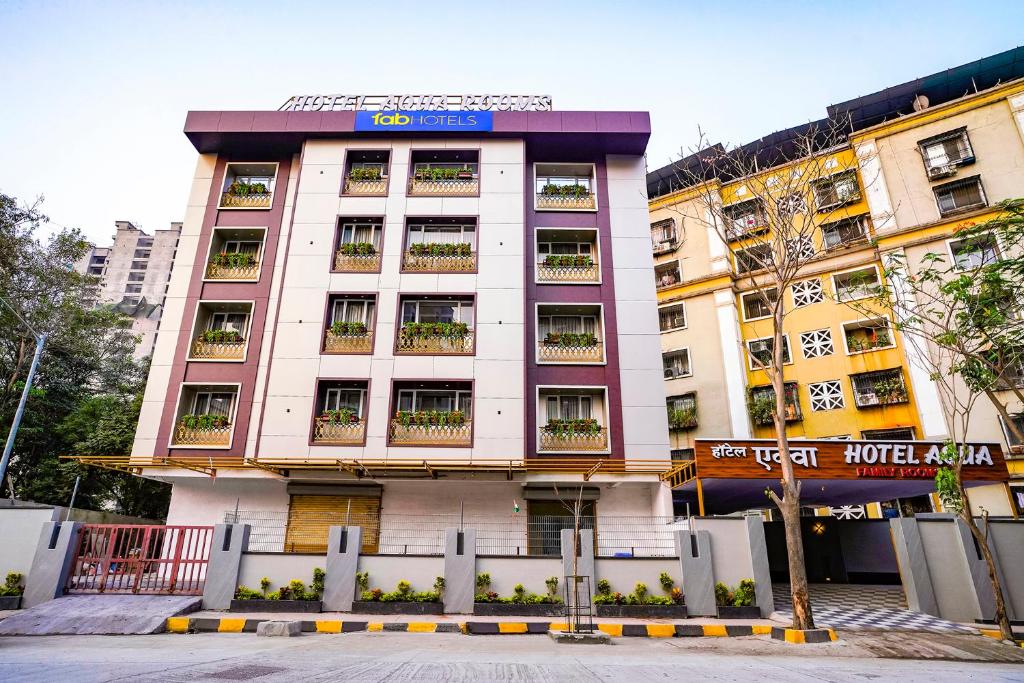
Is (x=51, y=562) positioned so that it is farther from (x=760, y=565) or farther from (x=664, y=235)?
(x=664, y=235)

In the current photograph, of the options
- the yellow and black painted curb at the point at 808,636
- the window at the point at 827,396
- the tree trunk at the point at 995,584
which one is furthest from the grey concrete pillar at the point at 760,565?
the window at the point at 827,396

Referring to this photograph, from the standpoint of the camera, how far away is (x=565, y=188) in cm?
2198

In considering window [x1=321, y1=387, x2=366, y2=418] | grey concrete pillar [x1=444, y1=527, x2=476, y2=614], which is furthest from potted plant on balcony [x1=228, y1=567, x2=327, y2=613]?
window [x1=321, y1=387, x2=366, y2=418]

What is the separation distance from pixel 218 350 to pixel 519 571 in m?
13.3

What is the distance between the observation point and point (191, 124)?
21172 millimetres

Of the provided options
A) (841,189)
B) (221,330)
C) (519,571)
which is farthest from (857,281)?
(221,330)

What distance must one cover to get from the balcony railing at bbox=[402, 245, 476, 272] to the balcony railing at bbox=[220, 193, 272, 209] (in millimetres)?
6326

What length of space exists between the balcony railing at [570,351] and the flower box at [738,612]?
28.5 ft

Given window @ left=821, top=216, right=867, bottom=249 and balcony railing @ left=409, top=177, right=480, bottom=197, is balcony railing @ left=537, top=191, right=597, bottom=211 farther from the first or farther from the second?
window @ left=821, top=216, right=867, bottom=249

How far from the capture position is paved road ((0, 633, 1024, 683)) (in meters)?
6.48

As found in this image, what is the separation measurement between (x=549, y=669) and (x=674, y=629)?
6.07 meters

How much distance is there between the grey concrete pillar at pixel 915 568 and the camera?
1327 centimetres

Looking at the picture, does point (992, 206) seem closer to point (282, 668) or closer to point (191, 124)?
point (282, 668)

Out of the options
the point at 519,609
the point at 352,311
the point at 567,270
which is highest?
the point at 567,270
